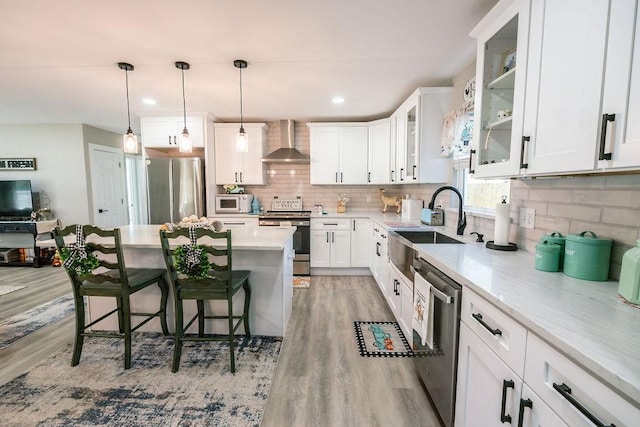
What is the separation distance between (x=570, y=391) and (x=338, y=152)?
403 cm

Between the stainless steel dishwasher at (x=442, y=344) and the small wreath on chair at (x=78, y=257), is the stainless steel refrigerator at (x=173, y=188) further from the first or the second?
the stainless steel dishwasher at (x=442, y=344)

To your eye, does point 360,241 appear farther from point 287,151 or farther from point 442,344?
point 442,344

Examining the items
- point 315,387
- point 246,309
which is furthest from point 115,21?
point 315,387

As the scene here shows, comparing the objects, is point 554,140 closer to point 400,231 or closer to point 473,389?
point 473,389

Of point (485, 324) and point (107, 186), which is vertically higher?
point (107, 186)

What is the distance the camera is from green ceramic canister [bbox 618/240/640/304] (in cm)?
95

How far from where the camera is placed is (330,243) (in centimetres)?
426

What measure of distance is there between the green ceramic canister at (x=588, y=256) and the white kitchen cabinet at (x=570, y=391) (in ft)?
2.05

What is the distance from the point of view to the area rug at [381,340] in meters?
2.33

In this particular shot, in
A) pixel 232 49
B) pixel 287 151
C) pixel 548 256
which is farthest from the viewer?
pixel 287 151

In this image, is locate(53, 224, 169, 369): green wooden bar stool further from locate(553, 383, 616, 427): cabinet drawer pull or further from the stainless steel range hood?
the stainless steel range hood

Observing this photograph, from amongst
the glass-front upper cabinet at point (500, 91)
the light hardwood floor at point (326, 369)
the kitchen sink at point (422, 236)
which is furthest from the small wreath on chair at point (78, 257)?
the glass-front upper cabinet at point (500, 91)

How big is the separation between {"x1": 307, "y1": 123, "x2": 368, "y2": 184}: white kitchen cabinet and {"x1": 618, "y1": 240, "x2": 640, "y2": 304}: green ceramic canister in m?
3.61

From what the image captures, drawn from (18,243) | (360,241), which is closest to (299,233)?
(360,241)
